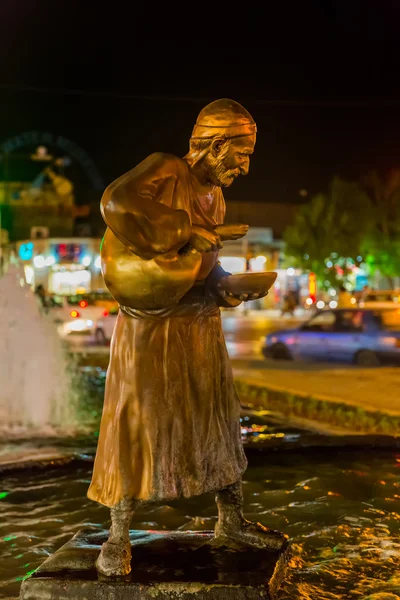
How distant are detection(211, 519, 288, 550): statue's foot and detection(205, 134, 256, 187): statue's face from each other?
5.33 feet

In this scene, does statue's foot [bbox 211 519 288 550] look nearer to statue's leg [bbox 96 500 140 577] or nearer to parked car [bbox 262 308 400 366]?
statue's leg [bbox 96 500 140 577]

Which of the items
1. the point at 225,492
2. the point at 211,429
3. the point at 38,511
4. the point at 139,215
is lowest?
the point at 38,511

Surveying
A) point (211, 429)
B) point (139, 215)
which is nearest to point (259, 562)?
point (211, 429)

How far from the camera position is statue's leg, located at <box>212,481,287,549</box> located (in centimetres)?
384

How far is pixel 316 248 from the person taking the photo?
52969 mm

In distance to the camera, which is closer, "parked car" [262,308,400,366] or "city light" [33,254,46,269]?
"parked car" [262,308,400,366]

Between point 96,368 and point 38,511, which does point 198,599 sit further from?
point 96,368

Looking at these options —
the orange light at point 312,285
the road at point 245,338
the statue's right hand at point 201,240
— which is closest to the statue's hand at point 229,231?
the statue's right hand at point 201,240

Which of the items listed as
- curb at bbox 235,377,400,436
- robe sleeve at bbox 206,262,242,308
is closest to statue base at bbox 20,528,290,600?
robe sleeve at bbox 206,262,242,308

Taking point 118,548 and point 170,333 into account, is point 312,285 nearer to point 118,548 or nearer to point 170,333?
point 170,333

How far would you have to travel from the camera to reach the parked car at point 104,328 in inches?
957

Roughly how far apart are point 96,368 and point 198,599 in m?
12.8

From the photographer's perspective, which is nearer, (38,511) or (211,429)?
(211,429)

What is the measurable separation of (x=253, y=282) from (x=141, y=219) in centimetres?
62
